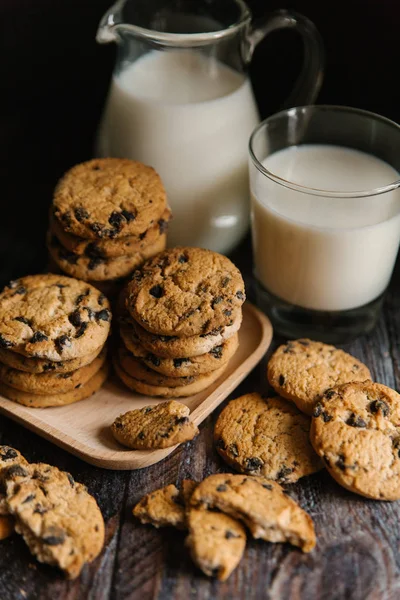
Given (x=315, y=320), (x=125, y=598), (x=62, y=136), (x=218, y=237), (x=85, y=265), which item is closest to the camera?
(x=125, y=598)

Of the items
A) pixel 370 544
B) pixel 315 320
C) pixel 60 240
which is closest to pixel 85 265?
pixel 60 240

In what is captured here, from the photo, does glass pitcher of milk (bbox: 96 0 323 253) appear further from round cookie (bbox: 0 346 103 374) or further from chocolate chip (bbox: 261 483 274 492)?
chocolate chip (bbox: 261 483 274 492)

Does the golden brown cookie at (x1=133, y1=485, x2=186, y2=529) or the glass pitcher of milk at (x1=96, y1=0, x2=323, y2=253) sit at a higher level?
the glass pitcher of milk at (x1=96, y1=0, x2=323, y2=253)

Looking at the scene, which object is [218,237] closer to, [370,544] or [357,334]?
[357,334]

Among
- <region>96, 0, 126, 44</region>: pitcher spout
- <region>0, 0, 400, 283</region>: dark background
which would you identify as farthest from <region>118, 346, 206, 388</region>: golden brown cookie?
<region>96, 0, 126, 44</region>: pitcher spout

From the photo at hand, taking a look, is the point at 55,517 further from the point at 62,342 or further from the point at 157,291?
the point at 157,291
